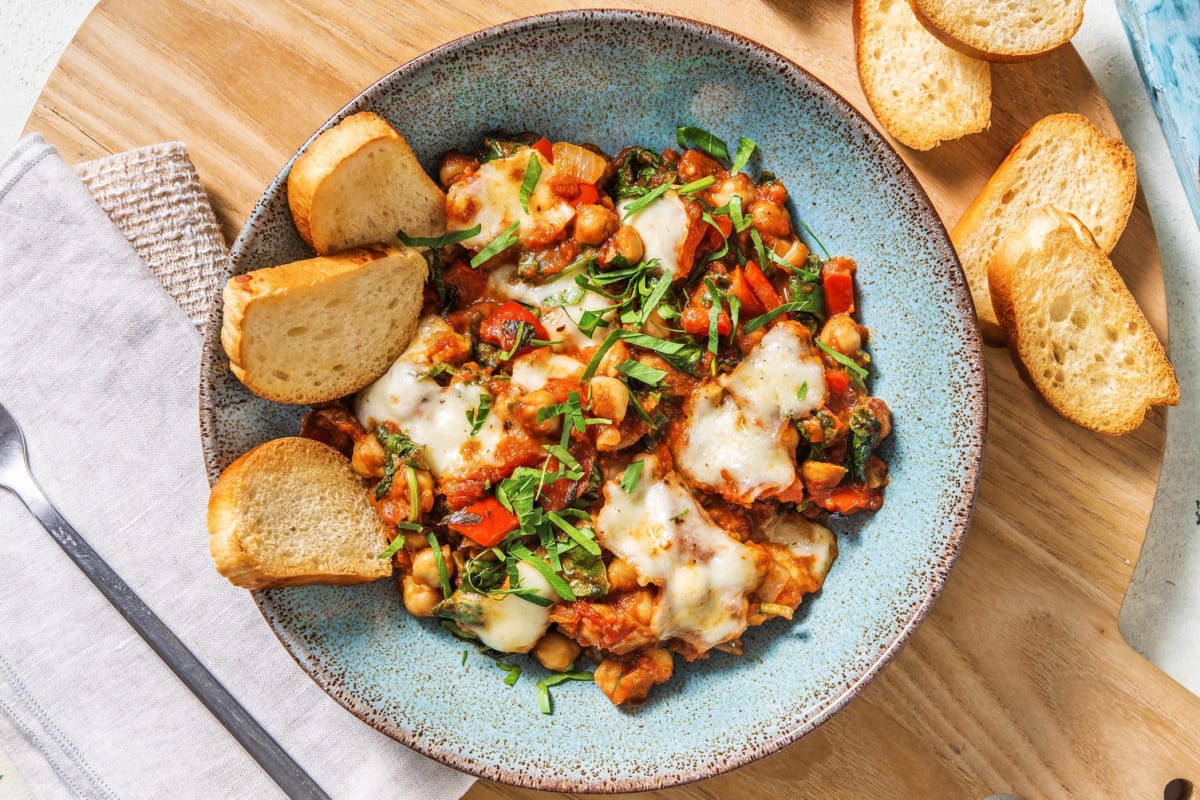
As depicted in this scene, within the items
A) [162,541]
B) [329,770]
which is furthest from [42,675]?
[329,770]

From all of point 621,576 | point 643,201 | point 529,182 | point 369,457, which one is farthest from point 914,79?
point 369,457

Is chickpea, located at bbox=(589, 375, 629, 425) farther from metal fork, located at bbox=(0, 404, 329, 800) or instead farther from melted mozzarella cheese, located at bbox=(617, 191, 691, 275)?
metal fork, located at bbox=(0, 404, 329, 800)

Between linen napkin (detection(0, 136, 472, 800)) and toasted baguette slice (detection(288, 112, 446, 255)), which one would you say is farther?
linen napkin (detection(0, 136, 472, 800))

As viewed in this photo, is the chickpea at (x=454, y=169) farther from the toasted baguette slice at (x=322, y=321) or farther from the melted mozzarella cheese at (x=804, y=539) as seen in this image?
the melted mozzarella cheese at (x=804, y=539)

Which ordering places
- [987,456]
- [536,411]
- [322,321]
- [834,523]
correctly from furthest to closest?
[987,456] → [834,523] → [322,321] → [536,411]

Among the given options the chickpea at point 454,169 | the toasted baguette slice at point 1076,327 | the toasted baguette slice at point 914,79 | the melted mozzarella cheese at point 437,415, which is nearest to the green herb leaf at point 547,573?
the melted mozzarella cheese at point 437,415

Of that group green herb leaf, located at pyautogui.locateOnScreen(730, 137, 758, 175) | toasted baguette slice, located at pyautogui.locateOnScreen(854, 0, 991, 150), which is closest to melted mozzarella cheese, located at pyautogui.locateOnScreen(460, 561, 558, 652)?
green herb leaf, located at pyautogui.locateOnScreen(730, 137, 758, 175)

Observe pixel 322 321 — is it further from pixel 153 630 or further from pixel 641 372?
pixel 153 630
